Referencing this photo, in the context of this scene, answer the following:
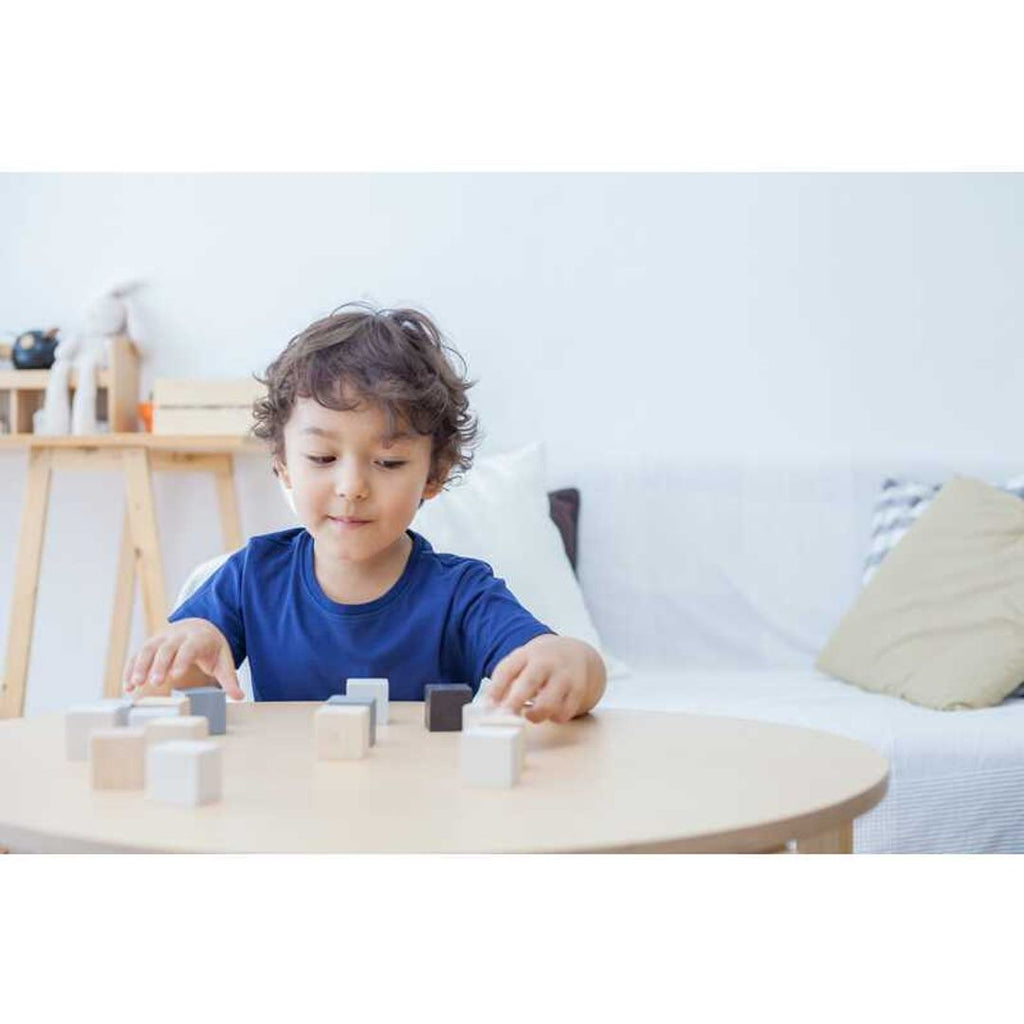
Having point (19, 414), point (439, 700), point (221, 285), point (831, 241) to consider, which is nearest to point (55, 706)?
point (19, 414)

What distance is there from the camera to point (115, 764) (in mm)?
776

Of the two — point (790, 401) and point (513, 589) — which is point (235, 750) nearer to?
point (513, 589)

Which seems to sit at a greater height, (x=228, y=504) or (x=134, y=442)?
(x=134, y=442)

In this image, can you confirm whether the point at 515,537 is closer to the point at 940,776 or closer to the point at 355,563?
the point at 940,776

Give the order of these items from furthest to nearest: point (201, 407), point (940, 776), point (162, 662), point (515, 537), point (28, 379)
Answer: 1. point (28, 379)
2. point (201, 407)
3. point (515, 537)
4. point (940, 776)
5. point (162, 662)

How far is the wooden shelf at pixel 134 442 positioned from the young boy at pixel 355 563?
1.11 meters

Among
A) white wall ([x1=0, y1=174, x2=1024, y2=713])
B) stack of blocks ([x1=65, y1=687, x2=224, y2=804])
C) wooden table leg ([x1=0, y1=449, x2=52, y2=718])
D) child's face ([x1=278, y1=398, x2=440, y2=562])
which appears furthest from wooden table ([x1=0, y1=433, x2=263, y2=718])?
stack of blocks ([x1=65, y1=687, x2=224, y2=804])

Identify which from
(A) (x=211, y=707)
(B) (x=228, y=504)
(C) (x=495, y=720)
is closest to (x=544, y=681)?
(C) (x=495, y=720)

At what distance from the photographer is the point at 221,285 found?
266cm

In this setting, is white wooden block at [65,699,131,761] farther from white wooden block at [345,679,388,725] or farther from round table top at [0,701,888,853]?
white wooden block at [345,679,388,725]

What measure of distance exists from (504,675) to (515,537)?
119 cm

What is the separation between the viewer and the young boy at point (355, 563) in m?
1.22

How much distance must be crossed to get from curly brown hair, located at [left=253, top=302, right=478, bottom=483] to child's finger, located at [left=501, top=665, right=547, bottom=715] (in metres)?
0.32

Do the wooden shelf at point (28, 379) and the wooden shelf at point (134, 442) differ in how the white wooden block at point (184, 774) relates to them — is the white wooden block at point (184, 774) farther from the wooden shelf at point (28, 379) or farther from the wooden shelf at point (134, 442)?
the wooden shelf at point (28, 379)
